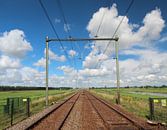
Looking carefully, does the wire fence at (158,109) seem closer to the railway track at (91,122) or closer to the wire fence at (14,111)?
the railway track at (91,122)

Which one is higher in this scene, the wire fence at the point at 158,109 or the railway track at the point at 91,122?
the wire fence at the point at 158,109

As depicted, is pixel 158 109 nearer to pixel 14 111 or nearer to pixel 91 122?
pixel 91 122

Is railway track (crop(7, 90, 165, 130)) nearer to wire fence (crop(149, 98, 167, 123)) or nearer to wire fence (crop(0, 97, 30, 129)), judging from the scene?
wire fence (crop(149, 98, 167, 123))

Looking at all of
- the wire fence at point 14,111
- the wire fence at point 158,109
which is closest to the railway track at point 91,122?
the wire fence at point 158,109

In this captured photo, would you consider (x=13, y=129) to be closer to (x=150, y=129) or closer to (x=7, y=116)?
(x=7, y=116)

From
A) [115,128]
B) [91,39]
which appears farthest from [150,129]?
[91,39]

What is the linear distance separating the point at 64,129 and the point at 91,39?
18435 millimetres

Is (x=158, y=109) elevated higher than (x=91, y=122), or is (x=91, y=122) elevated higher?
(x=158, y=109)

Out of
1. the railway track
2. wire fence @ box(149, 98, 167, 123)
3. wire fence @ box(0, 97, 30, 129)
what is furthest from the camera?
wire fence @ box(0, 97, 30, 129)

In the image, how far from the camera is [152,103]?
16.6 metres

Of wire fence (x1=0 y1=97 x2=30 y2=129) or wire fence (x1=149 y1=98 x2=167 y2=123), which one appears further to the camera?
wire fence (x1=0 y1=97 x2=30 y2=129)

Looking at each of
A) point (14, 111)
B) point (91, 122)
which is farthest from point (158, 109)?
point (14, 111)

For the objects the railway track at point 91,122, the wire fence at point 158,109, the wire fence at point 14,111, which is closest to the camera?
the railway track at point 91,122

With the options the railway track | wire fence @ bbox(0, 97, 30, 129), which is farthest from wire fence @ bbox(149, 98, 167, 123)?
wire fence @ bbox(0, 97, 30, 129)
